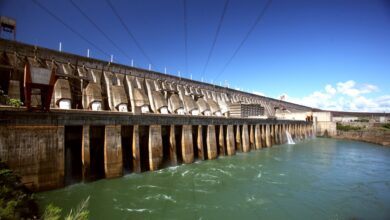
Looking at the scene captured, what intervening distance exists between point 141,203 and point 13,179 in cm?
593

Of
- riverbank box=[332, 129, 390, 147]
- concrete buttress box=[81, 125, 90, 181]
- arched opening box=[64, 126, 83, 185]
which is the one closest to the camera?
concrete buttress box=[81, 125, 90, 181]

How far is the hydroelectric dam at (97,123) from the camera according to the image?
12.9 metres

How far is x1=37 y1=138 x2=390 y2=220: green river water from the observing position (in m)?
11.5

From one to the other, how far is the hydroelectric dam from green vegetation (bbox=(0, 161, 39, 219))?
2164 millimetres

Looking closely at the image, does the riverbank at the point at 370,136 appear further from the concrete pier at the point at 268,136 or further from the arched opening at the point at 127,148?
the arched opening at the point at 127,148

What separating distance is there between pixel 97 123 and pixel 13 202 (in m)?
9.70

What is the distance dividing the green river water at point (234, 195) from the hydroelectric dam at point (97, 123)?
1.70 meters

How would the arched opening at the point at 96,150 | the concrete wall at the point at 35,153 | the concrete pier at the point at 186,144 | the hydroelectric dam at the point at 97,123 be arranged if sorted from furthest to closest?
1. the concrete pier at the point at 186,144
2. the arched opening at the point at 96,150
3. the hydroelectric dam at the point at 97,123
4. the concrete wall at the point at 35,153

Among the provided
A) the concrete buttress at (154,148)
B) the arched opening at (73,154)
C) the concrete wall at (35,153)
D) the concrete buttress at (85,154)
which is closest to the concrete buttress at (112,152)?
the concrete buttress at (85,154)

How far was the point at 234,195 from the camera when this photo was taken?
14.2m

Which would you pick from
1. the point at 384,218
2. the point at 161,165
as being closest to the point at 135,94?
the point at 161,165

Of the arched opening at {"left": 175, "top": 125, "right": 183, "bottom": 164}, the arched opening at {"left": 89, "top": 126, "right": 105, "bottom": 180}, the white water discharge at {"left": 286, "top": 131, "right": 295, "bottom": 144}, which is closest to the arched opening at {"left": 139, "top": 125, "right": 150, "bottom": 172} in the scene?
the arched opening at {"left": 89, "top": 126, "right": 105, "bottom": 180}

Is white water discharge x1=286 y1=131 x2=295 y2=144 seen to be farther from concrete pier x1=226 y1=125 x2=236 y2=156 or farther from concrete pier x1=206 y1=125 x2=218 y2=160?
concrete pier x1=206 y1=125 x2=218 y2=160

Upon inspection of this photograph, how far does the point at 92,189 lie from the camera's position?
14266 millimetres
